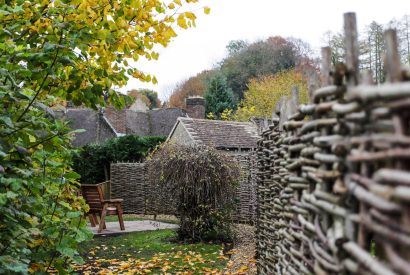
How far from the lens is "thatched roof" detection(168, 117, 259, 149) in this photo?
17364 millimetres

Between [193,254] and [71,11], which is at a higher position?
[71,11]

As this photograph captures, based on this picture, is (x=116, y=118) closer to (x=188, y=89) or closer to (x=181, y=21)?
(x=188, y=89)

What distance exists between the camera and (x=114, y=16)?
14.7 ft

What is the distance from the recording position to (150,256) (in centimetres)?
831

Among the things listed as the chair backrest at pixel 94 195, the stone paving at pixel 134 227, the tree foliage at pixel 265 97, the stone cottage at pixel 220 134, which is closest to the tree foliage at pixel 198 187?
the chair backrest at pixel 94 195

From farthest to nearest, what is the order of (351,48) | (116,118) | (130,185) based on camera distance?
(116,118)
(130,185)
(351,48)

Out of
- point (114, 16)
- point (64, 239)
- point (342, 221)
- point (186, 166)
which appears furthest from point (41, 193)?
point (186, 166)

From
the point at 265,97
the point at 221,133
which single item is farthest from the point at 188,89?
the point at 221,133

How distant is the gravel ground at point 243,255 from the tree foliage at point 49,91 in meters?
2.99

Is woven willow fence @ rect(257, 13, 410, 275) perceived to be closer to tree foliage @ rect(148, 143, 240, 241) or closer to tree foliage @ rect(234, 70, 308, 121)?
tree foliage @ rect(148, 143, 240, 241)

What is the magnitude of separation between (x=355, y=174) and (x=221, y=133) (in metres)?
16.6

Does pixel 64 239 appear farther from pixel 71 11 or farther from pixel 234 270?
pixel 234 270

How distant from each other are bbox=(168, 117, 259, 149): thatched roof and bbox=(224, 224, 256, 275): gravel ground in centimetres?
644

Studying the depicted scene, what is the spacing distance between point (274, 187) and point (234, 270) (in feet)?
8.95
